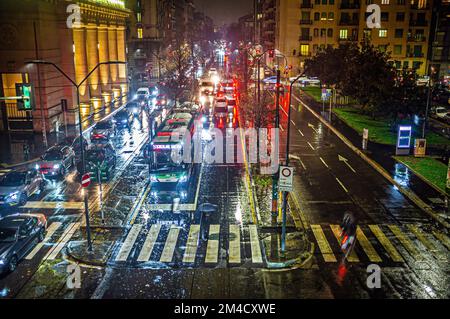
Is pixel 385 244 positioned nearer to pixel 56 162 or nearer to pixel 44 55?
pixel 56 162

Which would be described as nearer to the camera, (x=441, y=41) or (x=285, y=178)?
(x=285, y=178)

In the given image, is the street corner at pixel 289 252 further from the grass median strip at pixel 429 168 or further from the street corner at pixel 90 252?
the grass median strip at pixel 429 168

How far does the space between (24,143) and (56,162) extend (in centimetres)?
1088

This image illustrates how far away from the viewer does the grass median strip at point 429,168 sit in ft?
95.2

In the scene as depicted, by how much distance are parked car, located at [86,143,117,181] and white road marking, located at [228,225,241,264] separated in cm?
1158

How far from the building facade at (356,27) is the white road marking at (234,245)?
72574mm

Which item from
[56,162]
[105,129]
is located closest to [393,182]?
[56,162]

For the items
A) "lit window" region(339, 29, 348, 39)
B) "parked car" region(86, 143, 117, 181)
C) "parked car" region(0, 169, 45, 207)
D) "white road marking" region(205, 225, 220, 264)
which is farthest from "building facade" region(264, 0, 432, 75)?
"white road marking" region(205, 225, 220, 264)

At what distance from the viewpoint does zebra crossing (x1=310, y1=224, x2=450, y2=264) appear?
62.5ft

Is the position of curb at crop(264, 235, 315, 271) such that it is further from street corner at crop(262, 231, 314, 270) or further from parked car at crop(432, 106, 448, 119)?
parked car at crop(432, 106, 448, 119)

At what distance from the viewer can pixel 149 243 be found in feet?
67.8

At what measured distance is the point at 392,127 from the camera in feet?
146
